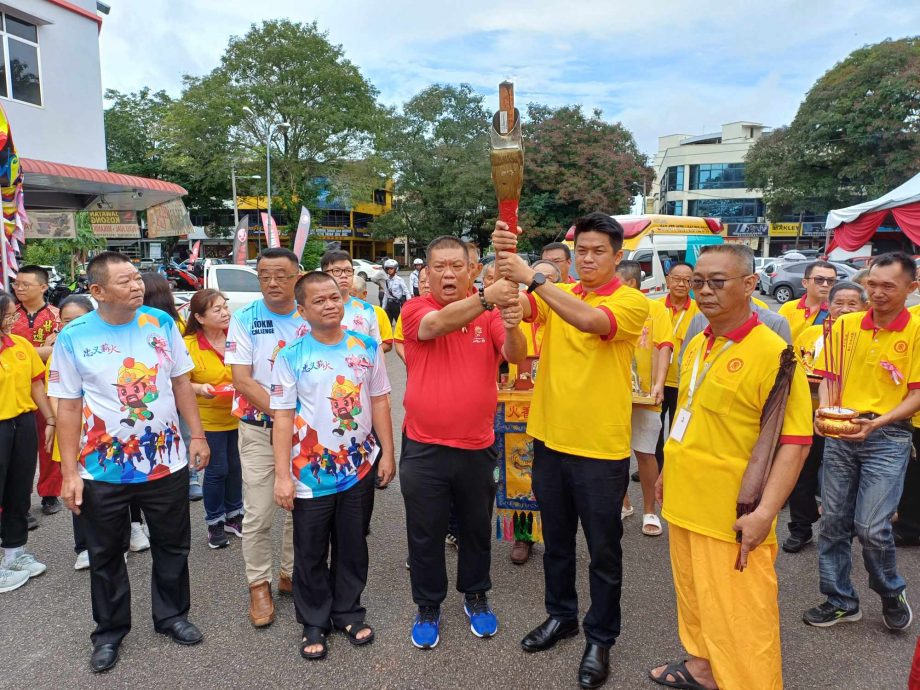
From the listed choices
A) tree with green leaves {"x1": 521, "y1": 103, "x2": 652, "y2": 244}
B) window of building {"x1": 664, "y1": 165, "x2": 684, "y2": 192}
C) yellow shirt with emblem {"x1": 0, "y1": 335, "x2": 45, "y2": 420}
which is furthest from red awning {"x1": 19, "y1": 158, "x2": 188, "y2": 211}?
window of building {"x1": 664, "y1": 165, "x2": 684, "y2": 192}

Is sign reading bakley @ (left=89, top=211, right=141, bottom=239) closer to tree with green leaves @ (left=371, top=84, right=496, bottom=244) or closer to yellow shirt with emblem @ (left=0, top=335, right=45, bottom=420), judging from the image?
yellow shirt with emblem @ (left=0, top=335, right=45, bottom=420)

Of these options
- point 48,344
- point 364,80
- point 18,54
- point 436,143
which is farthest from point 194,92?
point 48,344

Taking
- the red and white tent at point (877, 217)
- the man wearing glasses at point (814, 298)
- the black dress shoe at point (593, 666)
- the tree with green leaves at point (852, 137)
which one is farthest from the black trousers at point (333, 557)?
the tree with green leaves at point (852, 137)

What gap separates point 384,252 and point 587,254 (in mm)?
54366

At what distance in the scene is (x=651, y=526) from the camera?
413 cm

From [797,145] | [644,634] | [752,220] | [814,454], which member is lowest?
[644,634]

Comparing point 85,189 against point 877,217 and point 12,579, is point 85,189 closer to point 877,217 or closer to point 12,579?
point 12,579

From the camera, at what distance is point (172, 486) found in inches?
116

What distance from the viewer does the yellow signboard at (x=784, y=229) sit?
3953 centimetres

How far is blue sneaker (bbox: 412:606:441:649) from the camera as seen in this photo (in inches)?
115

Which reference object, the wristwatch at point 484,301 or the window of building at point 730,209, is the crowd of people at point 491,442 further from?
the window of building at point 730,209

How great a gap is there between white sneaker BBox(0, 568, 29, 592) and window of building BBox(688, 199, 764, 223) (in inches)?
1786

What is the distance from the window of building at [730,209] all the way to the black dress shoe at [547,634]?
44.5 meters

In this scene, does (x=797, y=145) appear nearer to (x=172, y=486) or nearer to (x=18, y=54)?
(x=18, y=54)
